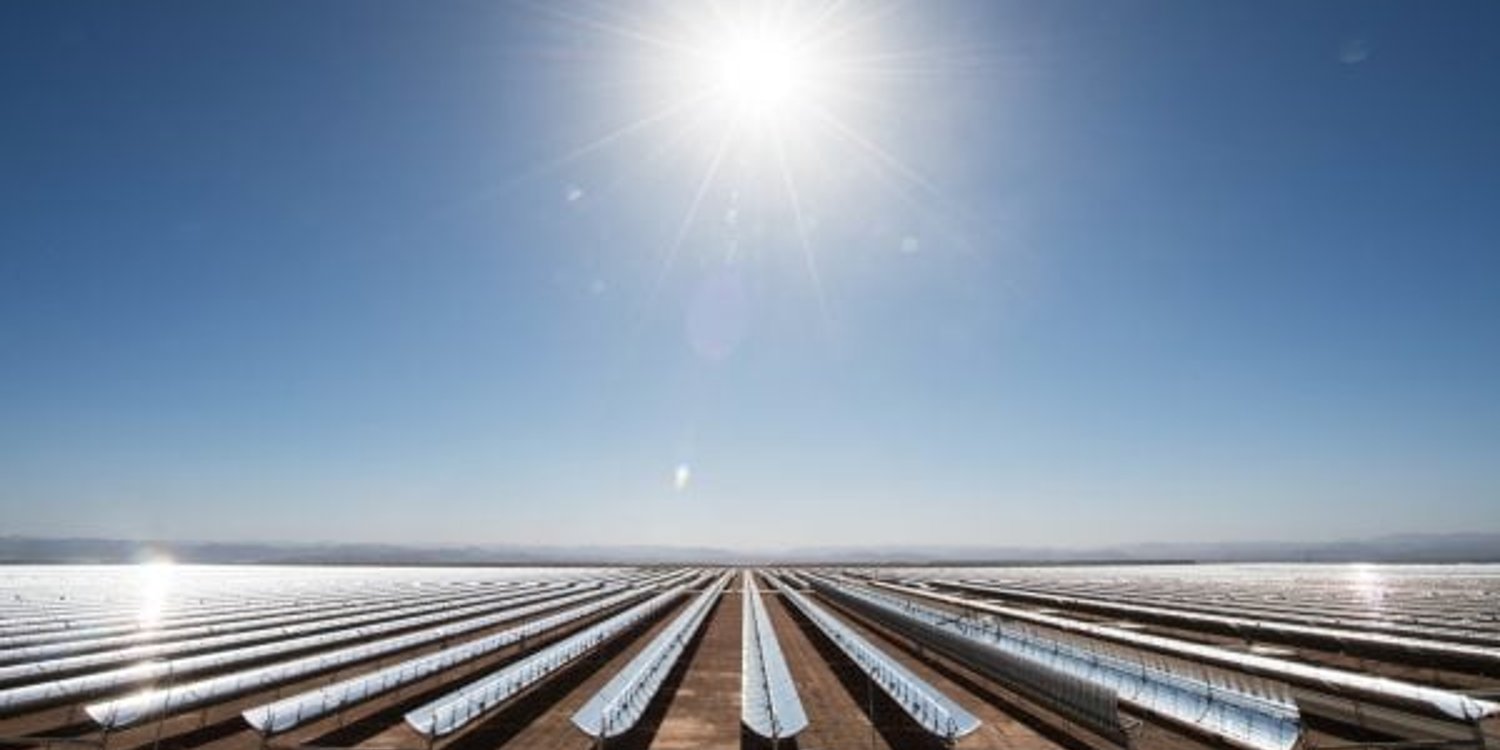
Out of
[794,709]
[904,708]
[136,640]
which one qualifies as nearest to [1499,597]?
[904,708]

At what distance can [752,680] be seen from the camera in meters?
22.3

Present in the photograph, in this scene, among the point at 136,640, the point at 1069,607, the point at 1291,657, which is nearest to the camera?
the point at 1291,657

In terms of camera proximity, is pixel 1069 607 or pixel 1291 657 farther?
pixel 1069 607

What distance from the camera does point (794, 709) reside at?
17.9 meters

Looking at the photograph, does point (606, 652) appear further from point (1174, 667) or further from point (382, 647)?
point (1174, 667)

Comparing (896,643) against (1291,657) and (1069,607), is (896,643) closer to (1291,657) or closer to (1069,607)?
(1291,657)

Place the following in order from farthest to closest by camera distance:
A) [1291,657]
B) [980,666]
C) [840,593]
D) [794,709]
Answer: [840,593]
[1291,657]
[980,666]
[794,709]

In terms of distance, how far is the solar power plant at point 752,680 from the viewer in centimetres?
1792

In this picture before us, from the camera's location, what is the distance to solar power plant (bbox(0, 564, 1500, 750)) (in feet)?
58.8

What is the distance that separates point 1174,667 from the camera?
27.8 meters

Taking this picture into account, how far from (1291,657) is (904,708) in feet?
69.6

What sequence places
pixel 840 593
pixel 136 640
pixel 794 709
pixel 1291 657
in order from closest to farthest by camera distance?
pixel 794 709 < pixel 1291 657 < pixel 136 640 < pixel 840 593

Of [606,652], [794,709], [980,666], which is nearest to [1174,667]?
[980,666]

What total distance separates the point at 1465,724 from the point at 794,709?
50.8 ft
